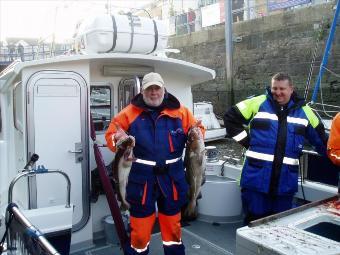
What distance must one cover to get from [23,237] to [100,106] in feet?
8.48

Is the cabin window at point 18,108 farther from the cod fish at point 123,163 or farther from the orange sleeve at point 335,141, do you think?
the orange sleeve at point 335,141

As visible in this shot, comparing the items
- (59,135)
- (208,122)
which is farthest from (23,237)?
(208,122)

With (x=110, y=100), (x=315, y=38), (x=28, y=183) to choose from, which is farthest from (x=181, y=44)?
(x=28, y=183)

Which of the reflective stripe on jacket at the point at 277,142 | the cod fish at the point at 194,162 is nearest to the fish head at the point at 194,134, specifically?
the cod fish at the point at 194,162

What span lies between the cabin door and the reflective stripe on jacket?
194 cm

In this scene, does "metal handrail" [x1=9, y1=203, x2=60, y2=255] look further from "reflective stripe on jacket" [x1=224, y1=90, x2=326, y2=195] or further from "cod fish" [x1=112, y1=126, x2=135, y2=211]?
"reflective stripe on jacket" [x1=224, y1=90, x2=326, y2=195]

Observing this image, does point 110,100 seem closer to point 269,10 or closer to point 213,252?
point 213,252

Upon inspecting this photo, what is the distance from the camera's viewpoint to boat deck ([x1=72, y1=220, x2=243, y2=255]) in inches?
167

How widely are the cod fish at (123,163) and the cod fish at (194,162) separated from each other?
0.52 meters

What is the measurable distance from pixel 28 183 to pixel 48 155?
366 millimetres

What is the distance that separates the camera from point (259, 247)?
2104 mm

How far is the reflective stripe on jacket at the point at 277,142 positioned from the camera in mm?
3463

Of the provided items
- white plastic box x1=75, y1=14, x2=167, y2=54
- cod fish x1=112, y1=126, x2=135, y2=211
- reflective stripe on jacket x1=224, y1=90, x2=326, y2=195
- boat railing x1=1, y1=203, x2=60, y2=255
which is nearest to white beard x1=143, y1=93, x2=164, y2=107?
cod fish x1=112, y1=126, x2=135, y2=211

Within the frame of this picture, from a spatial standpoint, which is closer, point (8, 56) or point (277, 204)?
point (277, 204)
